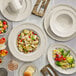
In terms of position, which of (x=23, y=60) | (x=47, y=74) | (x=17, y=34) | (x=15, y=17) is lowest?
(x=47, y=74)

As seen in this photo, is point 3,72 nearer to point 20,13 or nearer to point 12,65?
point 12,65

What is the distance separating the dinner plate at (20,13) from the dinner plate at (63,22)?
225 mm

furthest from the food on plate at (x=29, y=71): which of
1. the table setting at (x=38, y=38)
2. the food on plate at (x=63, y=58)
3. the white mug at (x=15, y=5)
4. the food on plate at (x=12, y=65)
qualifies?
the white mug at (x=15, y=5)

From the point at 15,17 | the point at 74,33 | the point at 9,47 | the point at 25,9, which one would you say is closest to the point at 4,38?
the point at 9,47

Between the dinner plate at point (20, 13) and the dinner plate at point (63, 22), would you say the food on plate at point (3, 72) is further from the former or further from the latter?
the dinner plate at point (63, 22)

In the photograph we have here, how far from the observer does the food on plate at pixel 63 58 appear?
176 cm

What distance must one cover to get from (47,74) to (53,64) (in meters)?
0.11

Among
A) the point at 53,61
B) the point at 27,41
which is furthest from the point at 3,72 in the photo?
the point at 53,61

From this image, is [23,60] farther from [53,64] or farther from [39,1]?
[39,1]

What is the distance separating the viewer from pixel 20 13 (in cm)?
170

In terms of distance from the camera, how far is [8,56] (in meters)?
1.72

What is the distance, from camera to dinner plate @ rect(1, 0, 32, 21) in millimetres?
1675

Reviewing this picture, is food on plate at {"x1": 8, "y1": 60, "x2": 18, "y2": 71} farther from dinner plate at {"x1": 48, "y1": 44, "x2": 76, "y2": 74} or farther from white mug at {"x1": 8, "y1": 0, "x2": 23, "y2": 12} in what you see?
white mug at {"x1": 8, "y1": 0, "x2": 23, "y2": 12}

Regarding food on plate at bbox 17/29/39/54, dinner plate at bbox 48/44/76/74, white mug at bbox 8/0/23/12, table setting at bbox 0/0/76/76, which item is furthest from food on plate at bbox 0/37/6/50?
dinner plate at bbox 48/44/76/74
